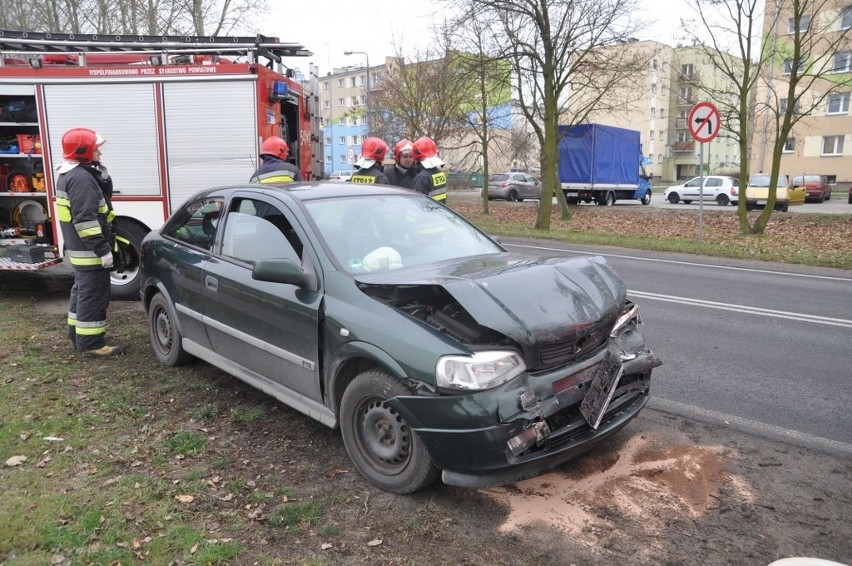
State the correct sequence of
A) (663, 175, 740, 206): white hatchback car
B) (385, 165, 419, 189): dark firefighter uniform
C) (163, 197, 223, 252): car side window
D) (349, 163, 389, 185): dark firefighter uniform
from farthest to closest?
(663, 175, 740, 206): white hatchback car → (385, 165, 419, 189): dark firefighter uniform → (349, 163, 389, 185): dark firefighter uniform → (163, 197, 223, 252): car side window

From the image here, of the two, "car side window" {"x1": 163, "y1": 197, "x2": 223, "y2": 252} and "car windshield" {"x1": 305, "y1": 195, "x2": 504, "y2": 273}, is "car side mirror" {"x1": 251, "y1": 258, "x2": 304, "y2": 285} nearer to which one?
"car windshield" {"x1": 305, "y1": 195, "x2": 504, "y2": 273}

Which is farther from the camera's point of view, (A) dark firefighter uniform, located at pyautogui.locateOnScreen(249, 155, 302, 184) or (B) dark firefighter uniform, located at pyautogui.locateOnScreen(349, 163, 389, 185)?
(B) dark firefighter uniform, located at pyautogui.locateOnScreen(349, 163, 389, 185)

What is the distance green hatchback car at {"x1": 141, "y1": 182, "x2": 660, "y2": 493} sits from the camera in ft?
10.1

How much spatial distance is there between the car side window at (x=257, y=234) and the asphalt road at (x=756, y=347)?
115 inches

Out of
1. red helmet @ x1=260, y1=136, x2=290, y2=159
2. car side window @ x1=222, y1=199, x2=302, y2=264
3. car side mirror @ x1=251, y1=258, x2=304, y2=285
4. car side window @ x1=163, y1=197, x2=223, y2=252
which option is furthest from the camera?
red helmet @ x1=260, y1=136, x2=290, y2=159

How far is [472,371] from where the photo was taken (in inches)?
120

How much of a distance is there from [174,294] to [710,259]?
10.8 meters

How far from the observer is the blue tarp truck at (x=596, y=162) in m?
29.0

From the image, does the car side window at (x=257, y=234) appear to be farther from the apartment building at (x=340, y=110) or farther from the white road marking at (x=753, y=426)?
the apartment building at (x=340, y=110)

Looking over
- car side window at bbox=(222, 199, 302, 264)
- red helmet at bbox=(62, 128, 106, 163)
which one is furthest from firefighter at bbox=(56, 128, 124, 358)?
car side window at bbox=(222, 199, 302, 264)

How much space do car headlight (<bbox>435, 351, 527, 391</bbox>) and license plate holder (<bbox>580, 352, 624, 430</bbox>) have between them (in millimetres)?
503

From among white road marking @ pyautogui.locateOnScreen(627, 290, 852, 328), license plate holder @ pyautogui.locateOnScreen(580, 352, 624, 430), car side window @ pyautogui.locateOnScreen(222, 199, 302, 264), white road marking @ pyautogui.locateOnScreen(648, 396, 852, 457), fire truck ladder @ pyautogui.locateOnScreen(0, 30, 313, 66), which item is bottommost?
white road marking @ pyautogui.locateOnScreen(648, 396, 852, 457)

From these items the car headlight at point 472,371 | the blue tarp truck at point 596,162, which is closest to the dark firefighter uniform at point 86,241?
the car headlight at point 472,371

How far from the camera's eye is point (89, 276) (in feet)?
19.2
